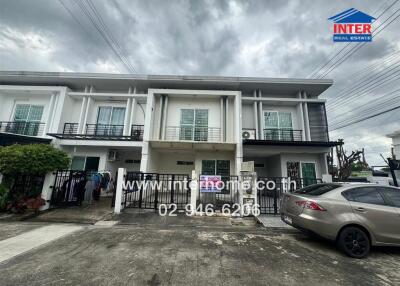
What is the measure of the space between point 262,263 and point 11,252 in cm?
493

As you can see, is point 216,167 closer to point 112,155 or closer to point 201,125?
point 201,125

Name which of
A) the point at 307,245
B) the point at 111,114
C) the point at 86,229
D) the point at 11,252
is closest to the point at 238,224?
the point at 307,245

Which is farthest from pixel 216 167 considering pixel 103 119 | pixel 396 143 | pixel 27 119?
pixel 396 143

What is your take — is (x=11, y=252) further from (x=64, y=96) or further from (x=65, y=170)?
(x=64, y=96)

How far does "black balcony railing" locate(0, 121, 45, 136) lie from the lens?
36.8 ft

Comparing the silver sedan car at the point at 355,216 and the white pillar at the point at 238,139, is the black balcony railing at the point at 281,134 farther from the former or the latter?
the silver sedan car at the point at 355,216

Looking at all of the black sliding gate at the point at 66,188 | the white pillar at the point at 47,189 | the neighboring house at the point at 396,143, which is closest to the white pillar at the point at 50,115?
the black sliding gate at the point at 66,188

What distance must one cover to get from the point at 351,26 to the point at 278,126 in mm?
6249

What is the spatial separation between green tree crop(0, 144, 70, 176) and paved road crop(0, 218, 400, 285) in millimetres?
2697

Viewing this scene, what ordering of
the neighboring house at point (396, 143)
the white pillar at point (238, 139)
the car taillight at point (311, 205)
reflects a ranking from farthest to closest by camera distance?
the neighboring house at point (396, 143) → the white pillar at point (238, 139) → the car taillight at point (311, 205)

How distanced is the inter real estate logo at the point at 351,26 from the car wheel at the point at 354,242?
7609mm

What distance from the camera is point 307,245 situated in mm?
3990

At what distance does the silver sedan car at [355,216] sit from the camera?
138 inches

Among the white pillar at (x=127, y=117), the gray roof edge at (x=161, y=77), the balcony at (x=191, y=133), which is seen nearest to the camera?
the gray roof edge at (x=161, y=77)
